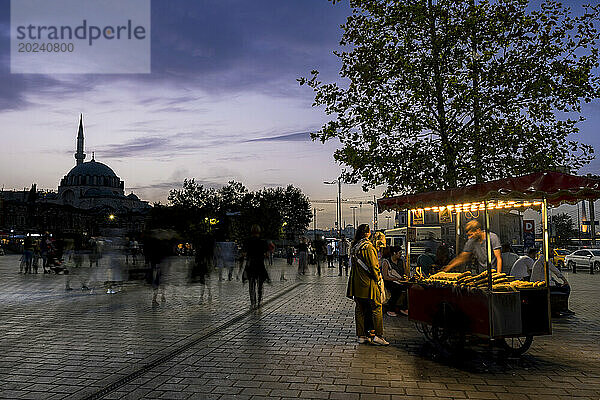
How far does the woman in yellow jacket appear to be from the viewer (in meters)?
8.48

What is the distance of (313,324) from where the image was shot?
10500 mm

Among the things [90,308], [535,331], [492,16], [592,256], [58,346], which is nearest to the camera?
[535,331]

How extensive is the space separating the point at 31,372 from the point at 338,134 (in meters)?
12.6

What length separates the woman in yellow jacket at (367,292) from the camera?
8.48 m

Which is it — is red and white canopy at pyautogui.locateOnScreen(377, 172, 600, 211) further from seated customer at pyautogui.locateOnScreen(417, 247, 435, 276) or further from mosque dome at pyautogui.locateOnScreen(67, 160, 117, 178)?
mosque dome at pyautogui.locateOnScreen(67, 160, 117, 178)

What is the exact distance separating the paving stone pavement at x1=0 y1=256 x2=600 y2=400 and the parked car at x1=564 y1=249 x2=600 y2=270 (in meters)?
22.8

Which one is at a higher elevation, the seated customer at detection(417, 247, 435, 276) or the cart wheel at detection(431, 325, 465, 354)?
the seated customer at detection(417, 247, 435, 276)

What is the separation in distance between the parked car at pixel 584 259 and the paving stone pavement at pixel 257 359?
22.8 metres

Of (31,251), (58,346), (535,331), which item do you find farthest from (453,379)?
(31,251)

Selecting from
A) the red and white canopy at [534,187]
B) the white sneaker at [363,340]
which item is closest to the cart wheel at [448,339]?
the white sneaker at [363,340]

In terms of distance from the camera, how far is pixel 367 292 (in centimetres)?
847

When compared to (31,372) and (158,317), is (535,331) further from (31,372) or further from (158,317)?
(158,317)

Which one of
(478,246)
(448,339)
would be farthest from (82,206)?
(448,339)

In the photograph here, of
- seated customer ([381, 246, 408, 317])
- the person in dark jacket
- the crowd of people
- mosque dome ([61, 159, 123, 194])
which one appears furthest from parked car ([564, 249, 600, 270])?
mosque dome ([61, 159, 123, 194])
